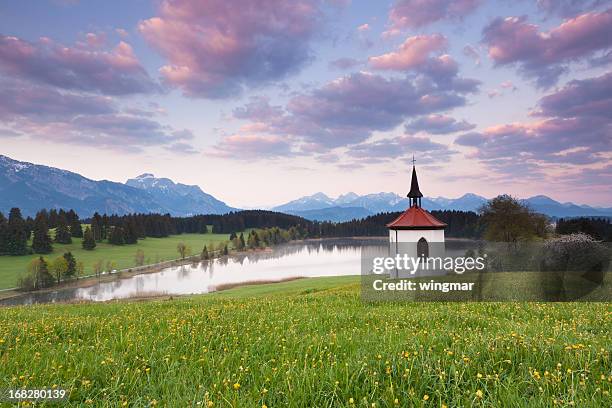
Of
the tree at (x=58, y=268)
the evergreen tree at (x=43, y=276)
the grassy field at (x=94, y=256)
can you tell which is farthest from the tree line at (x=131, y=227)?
the evergreen tree at (x=43, y=276)

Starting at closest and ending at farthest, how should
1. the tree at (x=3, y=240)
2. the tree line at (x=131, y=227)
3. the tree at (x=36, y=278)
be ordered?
the tree line at (x=131, y=227) → the tree at (x=36, y=278) → the tree at (x=3, y=240)

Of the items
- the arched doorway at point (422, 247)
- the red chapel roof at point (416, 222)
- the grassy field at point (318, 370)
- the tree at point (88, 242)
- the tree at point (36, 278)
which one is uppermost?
the red chapel roof at point (416, 222)

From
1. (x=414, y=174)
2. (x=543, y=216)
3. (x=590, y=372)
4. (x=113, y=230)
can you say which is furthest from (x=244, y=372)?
(x=113, y=230)

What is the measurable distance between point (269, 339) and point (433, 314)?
553cm

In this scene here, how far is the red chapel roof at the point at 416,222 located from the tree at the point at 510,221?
811 inches

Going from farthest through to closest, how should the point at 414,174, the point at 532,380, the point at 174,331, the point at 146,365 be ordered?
1. the point at 414,174
2. the point at 174,331
3. the point at 146,365
4. the point at 532,380

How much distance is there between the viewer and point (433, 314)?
9.84 m

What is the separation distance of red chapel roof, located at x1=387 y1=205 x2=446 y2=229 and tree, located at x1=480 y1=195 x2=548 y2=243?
67.6 feet

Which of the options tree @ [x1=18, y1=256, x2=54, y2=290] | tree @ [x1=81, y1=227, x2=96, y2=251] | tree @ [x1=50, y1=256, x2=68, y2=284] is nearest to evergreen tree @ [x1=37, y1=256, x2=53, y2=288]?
tree @ [x1=18, y1=256, x2=54, y2=290]

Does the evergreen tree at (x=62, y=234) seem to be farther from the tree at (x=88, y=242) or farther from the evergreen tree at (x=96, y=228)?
the evergreen tree at (x=96, y=228)

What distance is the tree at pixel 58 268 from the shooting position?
4449 inches

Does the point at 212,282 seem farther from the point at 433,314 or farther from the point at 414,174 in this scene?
the point at 433,314

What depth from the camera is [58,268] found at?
113250mm

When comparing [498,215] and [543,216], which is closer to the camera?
[498,215]
